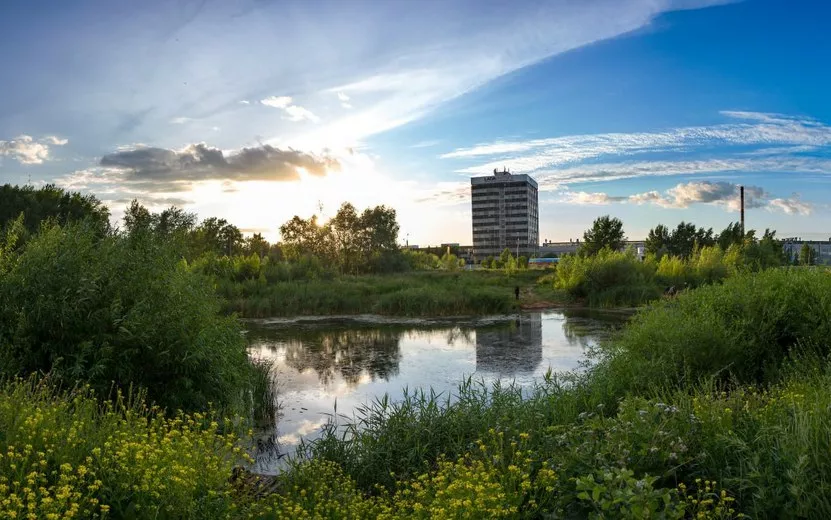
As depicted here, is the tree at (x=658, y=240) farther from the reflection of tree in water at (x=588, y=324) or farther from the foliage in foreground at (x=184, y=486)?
the foliage in foreground at (x=184, y=486)

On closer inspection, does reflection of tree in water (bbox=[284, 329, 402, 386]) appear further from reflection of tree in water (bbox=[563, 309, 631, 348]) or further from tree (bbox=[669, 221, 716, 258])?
tree (bbox=[669, 221, 716, 258])

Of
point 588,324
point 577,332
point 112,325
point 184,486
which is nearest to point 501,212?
point 588,324

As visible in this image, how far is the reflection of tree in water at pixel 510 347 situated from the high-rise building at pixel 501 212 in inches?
4303

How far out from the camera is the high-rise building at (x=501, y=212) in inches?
5217

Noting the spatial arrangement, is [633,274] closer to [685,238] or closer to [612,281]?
[612,281]

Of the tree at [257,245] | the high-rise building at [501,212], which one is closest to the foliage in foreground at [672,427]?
the tree at [257,245]

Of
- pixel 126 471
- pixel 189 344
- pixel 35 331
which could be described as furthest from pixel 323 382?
pixel 126 471

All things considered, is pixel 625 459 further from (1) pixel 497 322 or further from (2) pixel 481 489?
(1) pixel 497 322

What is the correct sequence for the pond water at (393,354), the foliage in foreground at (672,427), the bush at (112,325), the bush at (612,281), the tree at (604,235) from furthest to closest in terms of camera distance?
1. the tree at (604,235)
2. the bush at (612,281)
3. the pond water at (393,354)
4. the bush at (112,325)
5. the foliage in foreground at (672,427)

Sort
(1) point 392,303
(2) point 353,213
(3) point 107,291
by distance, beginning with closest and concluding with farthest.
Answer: (3) point 107,291, (1) point 392,303, (2) point 353,213

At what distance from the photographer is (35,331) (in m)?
7.61

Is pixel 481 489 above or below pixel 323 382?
above

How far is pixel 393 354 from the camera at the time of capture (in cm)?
1692

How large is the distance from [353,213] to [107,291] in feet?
151
